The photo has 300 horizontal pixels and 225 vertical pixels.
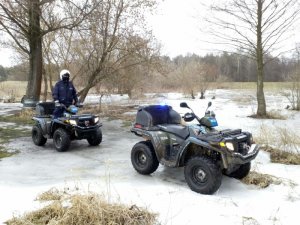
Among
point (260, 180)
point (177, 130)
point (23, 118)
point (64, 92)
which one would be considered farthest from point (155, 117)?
point (23, 118)

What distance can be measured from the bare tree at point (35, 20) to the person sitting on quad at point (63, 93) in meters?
5.39

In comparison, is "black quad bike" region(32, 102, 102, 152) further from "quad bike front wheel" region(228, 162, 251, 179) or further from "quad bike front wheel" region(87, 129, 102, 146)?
"quad bike front wheel" region(228, 162, 251, 179)

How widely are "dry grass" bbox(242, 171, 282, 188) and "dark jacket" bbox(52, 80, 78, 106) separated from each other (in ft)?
14.5

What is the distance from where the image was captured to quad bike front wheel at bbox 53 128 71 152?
7242 mm

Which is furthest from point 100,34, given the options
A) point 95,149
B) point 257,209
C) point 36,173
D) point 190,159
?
point 257,209

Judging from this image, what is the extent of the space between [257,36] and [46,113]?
8.49 m

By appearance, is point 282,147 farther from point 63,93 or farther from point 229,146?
point 63,93

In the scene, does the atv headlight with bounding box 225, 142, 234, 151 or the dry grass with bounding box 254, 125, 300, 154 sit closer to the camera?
the atv headlight with bounding box 225, 142, 234, 151

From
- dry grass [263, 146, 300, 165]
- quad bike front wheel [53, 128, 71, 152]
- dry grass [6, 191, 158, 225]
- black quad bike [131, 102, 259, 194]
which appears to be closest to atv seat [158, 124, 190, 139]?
black quad bike [131, 102, 259, 194]

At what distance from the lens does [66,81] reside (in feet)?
26.0

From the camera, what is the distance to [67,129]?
24.6 feet

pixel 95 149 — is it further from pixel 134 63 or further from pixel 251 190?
pixel 134 63

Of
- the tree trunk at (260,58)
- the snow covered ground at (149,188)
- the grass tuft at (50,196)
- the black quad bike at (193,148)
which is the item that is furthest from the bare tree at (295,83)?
the grass tuft at (50,196)

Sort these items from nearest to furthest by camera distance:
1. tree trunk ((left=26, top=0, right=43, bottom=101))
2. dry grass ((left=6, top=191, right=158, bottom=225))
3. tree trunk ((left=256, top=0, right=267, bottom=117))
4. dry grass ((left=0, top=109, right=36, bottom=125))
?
dry grass ((left=6, top=191, right=158, bottom=225)) → dry grass ((left=0, top=109, right=36, bottom=125)) → tree trunk ((left=256, top=0, right=267, bottom=117)) → tree trunk ((left=26, top=0, right=43, bottom=101))
